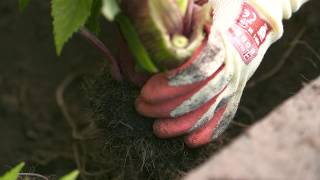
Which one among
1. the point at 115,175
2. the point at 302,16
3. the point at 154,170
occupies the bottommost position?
the point at 302,16

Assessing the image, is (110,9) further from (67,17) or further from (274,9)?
(274,9)

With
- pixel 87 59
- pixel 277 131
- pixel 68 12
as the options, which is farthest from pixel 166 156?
pixel 87 59

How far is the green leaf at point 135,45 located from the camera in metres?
0.91

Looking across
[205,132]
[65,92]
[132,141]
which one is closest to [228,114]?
[205,132]

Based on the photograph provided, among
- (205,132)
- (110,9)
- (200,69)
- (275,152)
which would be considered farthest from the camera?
(205,132)

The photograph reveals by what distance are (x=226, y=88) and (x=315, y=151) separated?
1.28 ft

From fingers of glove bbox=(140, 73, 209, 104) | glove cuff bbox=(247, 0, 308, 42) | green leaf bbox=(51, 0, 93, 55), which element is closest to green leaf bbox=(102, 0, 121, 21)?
green leaf bbox=(51, 0, 93, 55)

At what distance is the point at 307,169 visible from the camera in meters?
0.61

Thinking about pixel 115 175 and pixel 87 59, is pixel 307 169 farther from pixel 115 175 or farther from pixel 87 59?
pixel 87 59

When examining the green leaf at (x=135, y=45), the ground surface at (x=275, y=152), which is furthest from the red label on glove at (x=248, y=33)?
the ground surface at (x=275, y=152)

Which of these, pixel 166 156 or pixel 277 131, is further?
pixel 166 156

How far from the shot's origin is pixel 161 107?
3.24 ft

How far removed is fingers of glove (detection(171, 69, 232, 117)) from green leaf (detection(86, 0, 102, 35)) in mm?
168

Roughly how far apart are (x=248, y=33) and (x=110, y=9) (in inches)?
10.5
